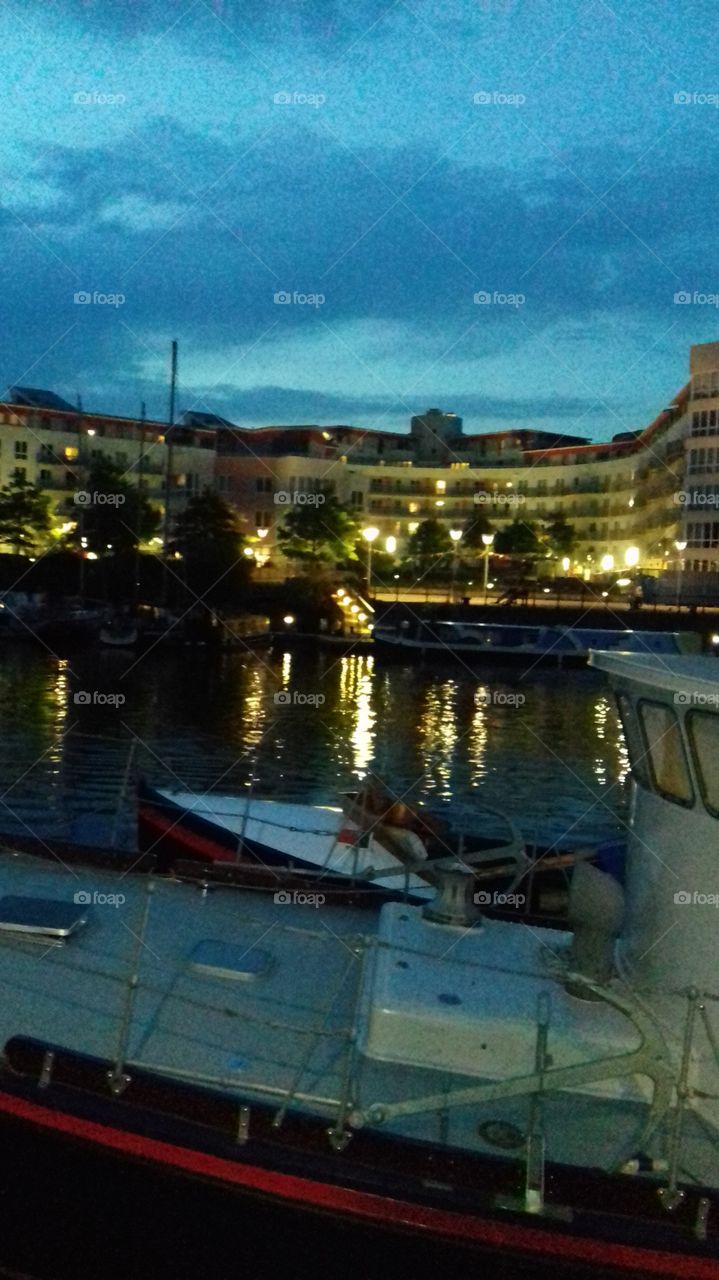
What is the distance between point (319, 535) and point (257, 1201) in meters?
74.9

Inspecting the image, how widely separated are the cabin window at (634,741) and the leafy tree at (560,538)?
8330cm

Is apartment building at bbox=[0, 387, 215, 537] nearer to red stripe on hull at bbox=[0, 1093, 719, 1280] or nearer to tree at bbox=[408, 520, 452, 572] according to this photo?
tree at bbox=[408, 520, 452, 572]

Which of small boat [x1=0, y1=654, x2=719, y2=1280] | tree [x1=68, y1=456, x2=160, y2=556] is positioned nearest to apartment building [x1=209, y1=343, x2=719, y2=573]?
tree [x1=68, y1=456, x2=160, y2=556]

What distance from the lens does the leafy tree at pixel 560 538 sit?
8894 centimetres

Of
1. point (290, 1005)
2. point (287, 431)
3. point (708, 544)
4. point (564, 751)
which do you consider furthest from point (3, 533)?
point (290, 1005)

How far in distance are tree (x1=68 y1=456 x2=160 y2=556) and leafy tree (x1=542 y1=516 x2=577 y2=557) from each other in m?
33.5

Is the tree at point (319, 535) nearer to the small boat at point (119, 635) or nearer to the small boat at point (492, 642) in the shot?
the small boat at point (492, 642)

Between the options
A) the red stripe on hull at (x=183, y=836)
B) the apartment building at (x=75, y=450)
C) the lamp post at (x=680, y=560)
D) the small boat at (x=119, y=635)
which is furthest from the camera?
the apartment building at (x=75, y=450)

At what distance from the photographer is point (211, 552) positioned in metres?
70.2

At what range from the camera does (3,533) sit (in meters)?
77.5

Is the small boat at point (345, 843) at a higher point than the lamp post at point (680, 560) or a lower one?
lower

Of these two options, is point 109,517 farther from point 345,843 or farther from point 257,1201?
point 257,1201

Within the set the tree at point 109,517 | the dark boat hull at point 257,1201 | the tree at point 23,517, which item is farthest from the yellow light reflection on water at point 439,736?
the tree at point 23,517

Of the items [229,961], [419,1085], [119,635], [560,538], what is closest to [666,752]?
[419,1085]
